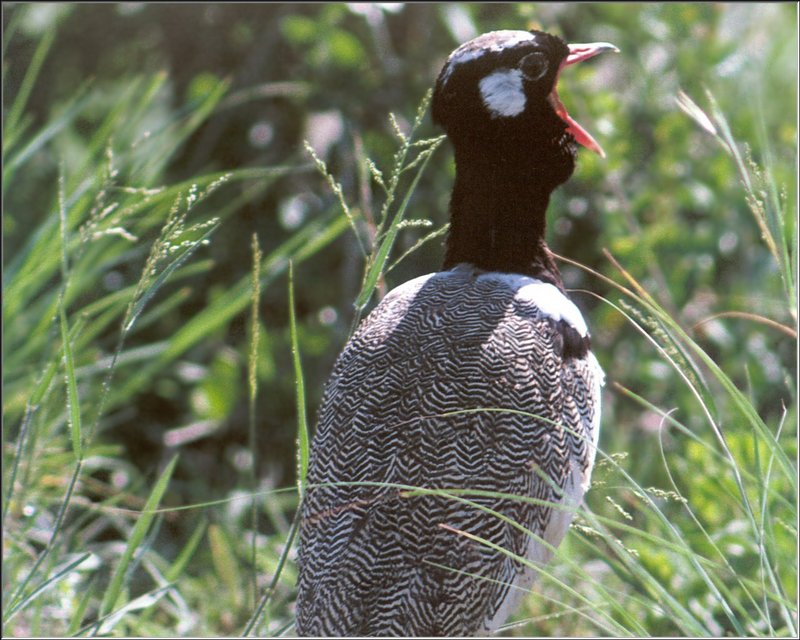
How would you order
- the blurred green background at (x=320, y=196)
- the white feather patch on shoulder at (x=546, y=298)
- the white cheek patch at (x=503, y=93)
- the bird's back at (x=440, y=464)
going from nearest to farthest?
the bird's back at (x=440, y=464) → the white feather patch on shoulder at (x=546, y=298) → the white cheek patch at (x=503, y=93) → the blurred green background at (x=320, y=196)

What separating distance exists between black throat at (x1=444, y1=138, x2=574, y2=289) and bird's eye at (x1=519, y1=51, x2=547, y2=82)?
15cm

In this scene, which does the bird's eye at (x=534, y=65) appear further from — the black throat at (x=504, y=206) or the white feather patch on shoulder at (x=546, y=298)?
the white feather patch on shoulder at (x=546, y=298)

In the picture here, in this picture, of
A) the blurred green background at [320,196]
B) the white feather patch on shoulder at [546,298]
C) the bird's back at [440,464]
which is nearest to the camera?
the bird's back at [440,464]

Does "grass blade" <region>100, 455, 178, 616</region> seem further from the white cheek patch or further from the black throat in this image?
the white cheek patch

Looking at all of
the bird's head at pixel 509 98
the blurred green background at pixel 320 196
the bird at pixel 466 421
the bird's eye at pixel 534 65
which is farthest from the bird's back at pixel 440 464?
the blurred green background at pixel 320 196

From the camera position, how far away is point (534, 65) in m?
2.59

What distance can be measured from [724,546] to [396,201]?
6.61ft

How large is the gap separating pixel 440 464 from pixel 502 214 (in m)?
0.70

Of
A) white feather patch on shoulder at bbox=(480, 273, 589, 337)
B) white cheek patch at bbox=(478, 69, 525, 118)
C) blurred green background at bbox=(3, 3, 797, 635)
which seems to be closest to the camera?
white feather patch on shoulder at bbox=(480, 273, 589, 337)

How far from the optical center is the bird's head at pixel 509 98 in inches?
100

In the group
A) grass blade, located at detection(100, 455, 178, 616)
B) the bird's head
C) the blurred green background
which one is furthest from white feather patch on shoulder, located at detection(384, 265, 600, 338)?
the blurred green background

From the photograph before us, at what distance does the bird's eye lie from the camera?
101 inches

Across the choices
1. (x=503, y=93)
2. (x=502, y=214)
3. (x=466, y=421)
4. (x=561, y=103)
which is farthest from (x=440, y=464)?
(x=561, y=103)

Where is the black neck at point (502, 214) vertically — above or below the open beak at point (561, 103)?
below
